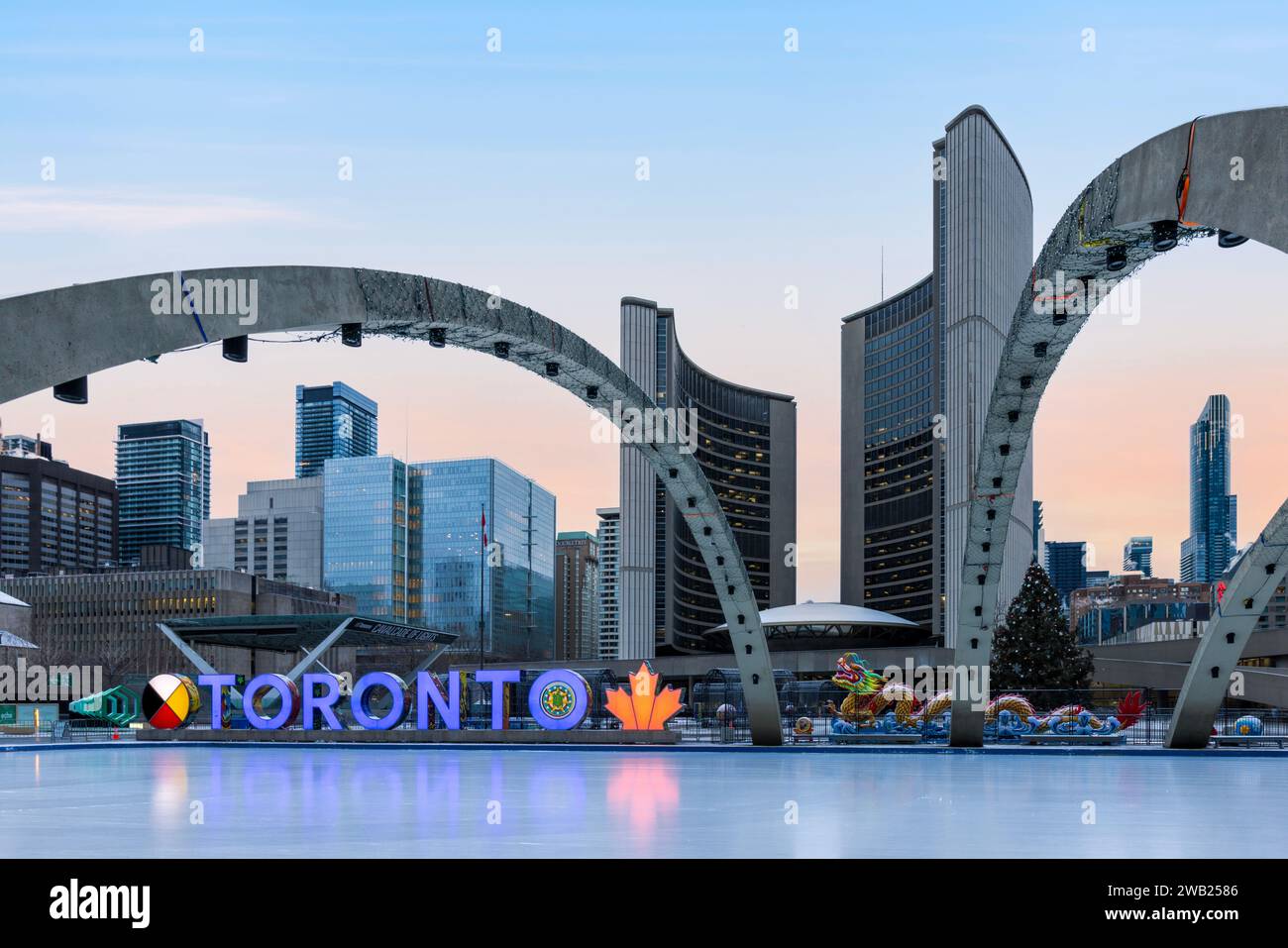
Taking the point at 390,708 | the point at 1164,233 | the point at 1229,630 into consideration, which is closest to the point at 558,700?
the point at 390,708

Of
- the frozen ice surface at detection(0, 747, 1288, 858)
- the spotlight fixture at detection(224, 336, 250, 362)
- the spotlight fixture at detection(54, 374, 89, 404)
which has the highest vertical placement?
the spotlight fixture at detection(224, 336, 250, 362)

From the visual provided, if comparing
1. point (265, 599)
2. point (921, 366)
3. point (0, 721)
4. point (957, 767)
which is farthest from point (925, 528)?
point (957, 767)

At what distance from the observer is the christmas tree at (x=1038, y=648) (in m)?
71.7

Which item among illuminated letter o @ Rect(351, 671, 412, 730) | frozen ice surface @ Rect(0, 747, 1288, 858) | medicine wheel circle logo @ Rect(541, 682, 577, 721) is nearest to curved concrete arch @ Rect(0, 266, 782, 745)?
frozen ice surface @ Rect(0, 747, 1288, 858)

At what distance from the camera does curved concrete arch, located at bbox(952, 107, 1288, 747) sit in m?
12.9

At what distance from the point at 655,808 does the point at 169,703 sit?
122ft

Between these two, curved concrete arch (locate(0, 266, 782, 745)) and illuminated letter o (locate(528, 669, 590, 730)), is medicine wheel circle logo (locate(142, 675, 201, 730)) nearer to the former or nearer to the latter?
illuminated letter o (locate(528, 669, 590, 730))

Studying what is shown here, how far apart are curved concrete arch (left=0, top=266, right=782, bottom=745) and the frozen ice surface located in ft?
17.7

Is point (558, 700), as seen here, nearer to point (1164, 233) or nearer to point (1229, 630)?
point (1229, 630)

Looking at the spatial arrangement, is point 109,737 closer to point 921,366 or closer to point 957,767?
point 957,767

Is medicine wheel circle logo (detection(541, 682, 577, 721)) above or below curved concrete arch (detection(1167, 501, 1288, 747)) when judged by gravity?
below

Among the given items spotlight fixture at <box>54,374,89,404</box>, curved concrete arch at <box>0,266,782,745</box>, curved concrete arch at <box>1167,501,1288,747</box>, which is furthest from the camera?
curved concrete arch at <box>1167,501,1288,747</box>

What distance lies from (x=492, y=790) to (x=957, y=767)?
39.3ft

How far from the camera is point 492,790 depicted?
20922mm
